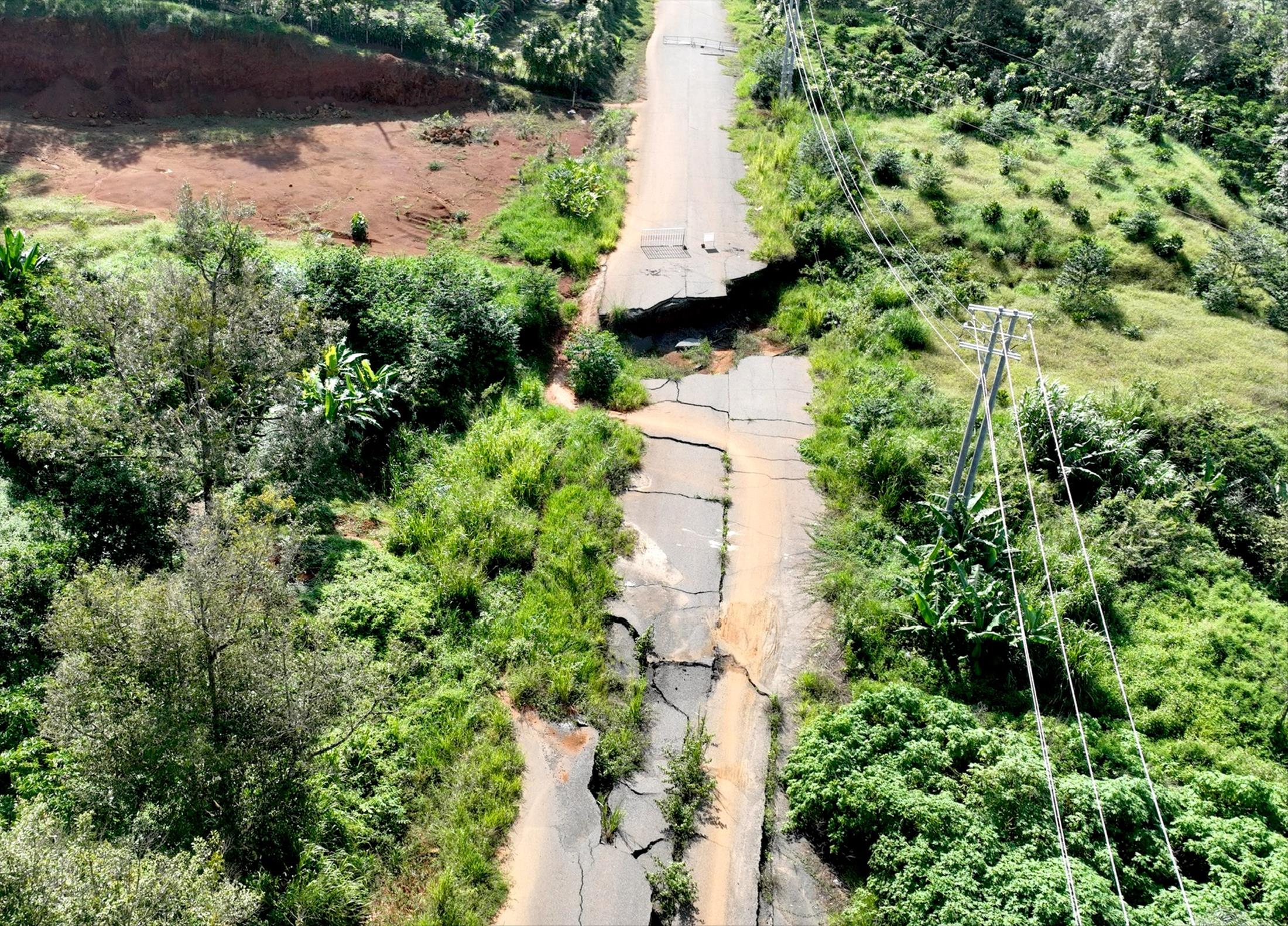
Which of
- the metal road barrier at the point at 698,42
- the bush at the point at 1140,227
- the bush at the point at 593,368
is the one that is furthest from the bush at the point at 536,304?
the metal road barrier at the point at 698,42

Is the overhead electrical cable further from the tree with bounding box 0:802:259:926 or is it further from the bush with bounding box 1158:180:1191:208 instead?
the tree with bounding box 0:802:259:926

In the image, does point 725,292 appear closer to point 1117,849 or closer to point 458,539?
point 458,539

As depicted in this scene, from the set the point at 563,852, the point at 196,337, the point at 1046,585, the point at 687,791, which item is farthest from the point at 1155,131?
the point at 196,337

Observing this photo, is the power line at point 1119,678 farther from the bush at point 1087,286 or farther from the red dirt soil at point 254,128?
the red dirt soil at point 254,128

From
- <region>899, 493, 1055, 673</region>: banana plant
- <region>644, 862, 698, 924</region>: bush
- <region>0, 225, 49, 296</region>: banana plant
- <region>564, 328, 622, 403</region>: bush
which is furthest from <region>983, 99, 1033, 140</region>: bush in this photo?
<region>0, 225, 49, 296</region>: banana plant

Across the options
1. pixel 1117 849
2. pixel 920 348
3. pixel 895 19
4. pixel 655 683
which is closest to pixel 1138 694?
pixel 1117 849
